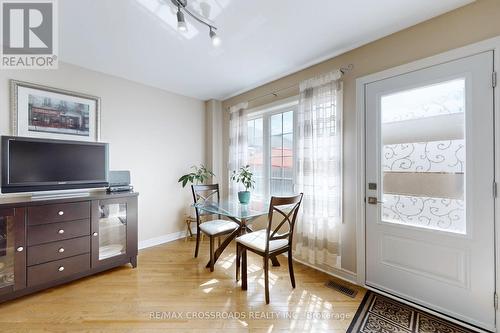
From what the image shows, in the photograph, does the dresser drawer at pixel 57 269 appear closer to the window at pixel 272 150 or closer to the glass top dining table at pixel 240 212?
the glass top dining table at pixel 240 212

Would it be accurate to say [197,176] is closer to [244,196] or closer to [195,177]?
[195,177]

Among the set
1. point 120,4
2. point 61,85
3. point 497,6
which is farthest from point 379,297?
point 61,85

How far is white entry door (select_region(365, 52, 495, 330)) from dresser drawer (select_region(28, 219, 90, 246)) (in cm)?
303

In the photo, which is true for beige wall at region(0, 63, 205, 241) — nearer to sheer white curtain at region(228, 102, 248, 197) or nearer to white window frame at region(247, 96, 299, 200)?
sheer white curtain at region(228, 102, 248, 197)

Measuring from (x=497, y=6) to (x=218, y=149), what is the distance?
141 inches

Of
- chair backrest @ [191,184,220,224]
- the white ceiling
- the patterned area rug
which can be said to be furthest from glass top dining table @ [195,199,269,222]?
the white ceiling

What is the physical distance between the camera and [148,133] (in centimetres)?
337

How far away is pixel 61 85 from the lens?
2590 millimetres

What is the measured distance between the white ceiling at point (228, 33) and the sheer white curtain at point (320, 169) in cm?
44

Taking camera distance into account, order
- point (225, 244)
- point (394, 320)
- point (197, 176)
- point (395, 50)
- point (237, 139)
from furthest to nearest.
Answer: point (197, 176)
point (237, 139)
point (225, 244)
point (395, 50)
point (394, 320)

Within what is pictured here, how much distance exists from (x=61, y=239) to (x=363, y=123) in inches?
131

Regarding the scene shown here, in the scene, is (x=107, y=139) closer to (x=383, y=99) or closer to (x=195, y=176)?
(x=195, y=176)
